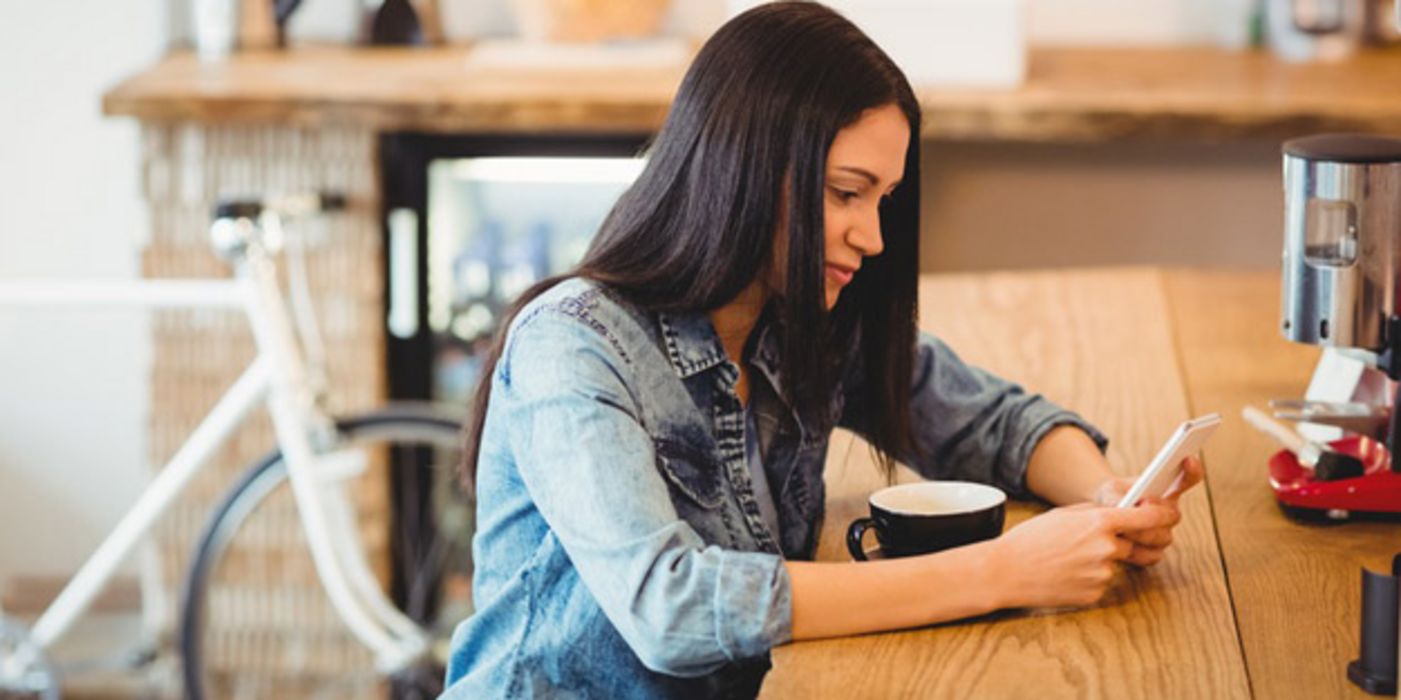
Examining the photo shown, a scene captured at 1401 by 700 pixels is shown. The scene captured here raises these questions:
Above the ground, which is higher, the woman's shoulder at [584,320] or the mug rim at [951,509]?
the woman's shoulder at [584,320]

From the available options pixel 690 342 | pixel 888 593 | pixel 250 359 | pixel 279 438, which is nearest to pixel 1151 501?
pixel 888 593

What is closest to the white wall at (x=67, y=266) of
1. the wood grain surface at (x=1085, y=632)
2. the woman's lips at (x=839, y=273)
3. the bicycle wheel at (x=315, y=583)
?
the bicycle wheel at (x=315, y=583)

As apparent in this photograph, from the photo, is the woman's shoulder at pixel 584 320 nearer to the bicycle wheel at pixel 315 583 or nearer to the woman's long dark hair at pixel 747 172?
the woman's long dark hair at pixel 747 172

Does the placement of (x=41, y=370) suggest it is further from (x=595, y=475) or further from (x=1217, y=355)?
(x=595, y=475)

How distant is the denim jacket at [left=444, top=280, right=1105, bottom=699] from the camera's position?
1485 mm

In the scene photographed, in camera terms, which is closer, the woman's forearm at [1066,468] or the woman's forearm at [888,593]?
the woman's forearm at [888,593]

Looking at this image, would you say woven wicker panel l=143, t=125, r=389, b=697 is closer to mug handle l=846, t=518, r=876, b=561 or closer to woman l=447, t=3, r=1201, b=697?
woman l=447, t=3, r=1201, b=697

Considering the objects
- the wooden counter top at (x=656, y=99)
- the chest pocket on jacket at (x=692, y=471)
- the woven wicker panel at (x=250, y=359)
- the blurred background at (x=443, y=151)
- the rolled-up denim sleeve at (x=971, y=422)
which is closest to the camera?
the chest pocket on jacket at (x=692, y=471)

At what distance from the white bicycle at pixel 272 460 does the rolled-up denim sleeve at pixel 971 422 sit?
152 centimetres

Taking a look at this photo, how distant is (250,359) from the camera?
361 centimetres

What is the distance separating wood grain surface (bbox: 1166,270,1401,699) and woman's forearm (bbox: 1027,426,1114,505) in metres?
0.11

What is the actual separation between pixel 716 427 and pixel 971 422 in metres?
0.34

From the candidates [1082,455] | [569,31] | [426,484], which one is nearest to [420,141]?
[569,31]

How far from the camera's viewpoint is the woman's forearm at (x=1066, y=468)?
6.08 ft
